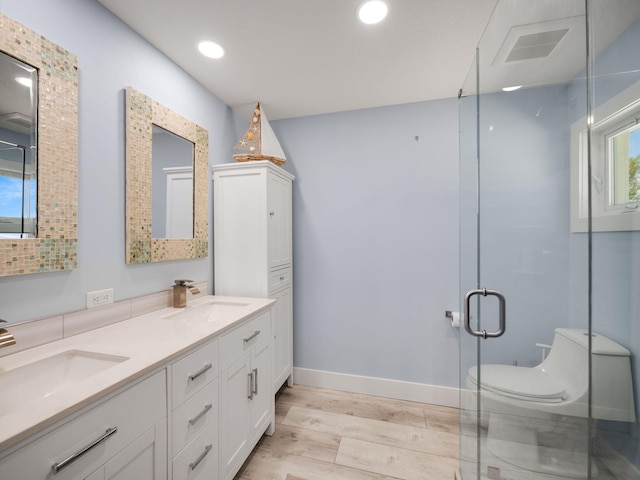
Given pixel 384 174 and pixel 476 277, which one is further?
pixel 384 174

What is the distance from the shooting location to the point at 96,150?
1350 millimetres

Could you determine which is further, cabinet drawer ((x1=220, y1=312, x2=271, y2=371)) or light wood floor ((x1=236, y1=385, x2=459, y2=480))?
light wood floor ((x1=236, y1=385, x2=459, y2=480))

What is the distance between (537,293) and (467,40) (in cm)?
146

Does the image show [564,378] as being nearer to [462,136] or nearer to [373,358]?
[462,136]

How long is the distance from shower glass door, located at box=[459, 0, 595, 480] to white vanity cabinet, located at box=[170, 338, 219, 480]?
126cm

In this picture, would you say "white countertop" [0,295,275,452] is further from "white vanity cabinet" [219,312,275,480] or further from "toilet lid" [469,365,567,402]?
"toilet lid" [469,365,567,402]

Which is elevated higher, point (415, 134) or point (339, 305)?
point (415, 134)

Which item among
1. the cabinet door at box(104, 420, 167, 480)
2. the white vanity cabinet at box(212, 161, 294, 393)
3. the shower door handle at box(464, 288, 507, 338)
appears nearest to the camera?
the cabinet door at box(104, 420, 167, 480)

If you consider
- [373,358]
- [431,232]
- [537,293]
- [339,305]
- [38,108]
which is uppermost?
[38,108]

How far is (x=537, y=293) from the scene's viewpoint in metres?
1.14

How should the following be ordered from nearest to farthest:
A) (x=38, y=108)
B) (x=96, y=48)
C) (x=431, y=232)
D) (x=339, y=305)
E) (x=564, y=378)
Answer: (x=564, y=378) < (x=38, y=108) < (x=96, y=48) < (x=431, y=232) < (x=339, y=305)

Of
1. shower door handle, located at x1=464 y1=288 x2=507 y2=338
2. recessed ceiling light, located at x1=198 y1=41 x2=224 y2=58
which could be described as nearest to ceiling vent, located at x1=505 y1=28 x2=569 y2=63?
shower door handle, located at x1=464 y1=288 x2=507 y2=338

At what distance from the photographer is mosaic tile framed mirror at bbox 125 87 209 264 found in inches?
59.7

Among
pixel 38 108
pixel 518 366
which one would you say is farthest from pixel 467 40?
pixel 38 108
